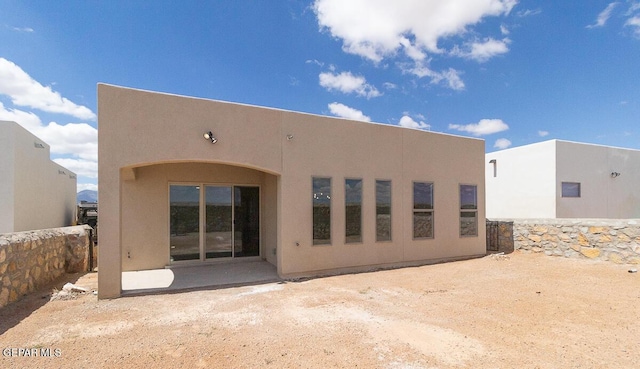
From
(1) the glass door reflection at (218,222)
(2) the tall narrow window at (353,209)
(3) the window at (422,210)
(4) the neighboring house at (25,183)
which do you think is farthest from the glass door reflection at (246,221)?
(4) the neighboring house at (25,183)

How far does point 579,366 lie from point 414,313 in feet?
6.81

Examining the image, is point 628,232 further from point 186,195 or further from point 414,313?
point 186,195

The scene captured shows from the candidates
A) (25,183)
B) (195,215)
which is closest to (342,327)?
(195,215)

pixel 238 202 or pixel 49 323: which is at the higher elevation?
pixel 238 202

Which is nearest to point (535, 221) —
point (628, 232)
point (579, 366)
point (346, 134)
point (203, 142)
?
point (628, 232)

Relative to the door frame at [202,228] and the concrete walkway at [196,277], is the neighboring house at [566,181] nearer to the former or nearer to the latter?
the concrete walkway at [196,277]

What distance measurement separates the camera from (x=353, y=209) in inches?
305

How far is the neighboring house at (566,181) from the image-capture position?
13.9 metres

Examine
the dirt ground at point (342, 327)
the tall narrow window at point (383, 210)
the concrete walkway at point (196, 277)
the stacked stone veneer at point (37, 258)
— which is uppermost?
the tall narrow window at point (383, 210)

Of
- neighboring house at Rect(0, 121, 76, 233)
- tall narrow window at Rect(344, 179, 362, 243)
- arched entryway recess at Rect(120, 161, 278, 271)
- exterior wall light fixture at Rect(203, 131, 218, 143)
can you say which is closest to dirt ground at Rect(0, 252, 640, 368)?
tall narrow window at Rect(344, 179, 362, 243)

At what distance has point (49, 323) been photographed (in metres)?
→ 4.28

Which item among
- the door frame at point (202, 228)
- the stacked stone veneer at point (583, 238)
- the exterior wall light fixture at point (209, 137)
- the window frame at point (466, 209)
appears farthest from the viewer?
the window frame at point (466, 209)

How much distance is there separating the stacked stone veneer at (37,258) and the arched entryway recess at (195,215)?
4.65 feet

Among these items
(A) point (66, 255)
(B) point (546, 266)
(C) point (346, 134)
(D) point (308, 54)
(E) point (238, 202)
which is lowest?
(B) point (546, 266)
